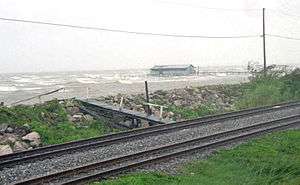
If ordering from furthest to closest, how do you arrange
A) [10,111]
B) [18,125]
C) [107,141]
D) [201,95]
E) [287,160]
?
[201,95]
[10,111]
[18,125]
[107,141]
[287,160]

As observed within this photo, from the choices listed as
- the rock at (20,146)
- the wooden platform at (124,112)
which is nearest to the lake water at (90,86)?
the wooden platform at (124,112)

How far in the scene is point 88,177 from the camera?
33.1 ft

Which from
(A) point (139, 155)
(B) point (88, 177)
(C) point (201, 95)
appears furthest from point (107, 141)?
(C) point (201, 95)

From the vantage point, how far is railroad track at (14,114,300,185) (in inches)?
399

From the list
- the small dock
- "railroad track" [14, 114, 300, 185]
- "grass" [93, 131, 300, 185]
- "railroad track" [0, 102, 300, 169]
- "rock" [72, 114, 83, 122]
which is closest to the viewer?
"grass" [93, 131, 300, 185]

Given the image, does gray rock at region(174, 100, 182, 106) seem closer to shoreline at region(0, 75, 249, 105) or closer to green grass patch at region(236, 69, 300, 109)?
green grass patch at region(236, 69, 300, 109)

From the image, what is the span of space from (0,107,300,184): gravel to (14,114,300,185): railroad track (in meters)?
0.77

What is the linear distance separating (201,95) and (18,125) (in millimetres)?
14927

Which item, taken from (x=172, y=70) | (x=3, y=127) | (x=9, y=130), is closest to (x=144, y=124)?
(x=9, y=130)

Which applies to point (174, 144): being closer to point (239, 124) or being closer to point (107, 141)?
point (107, 141)

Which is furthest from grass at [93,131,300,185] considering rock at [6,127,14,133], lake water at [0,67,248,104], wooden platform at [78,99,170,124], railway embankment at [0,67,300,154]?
lake water at [0,67,248,104]

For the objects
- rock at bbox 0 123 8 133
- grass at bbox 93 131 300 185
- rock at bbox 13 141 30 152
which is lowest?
rock at bbox 13 141 30 152

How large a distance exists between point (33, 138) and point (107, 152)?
4199mm

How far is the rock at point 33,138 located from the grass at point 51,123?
24 cm
